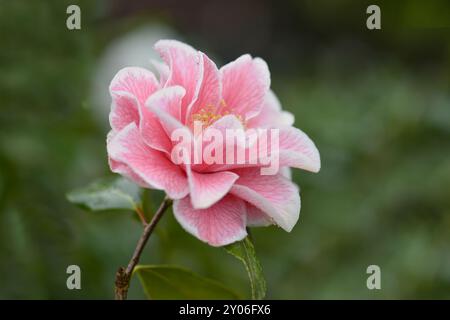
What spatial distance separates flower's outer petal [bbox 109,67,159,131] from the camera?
0.83 m

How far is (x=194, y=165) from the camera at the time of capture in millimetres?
840

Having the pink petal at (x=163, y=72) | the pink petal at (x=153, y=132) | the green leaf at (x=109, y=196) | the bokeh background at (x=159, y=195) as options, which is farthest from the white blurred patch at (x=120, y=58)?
the pink petal at (x=153, y=132)

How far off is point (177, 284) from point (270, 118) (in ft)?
0.92

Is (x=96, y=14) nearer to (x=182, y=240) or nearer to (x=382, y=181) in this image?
(x=182, y=240)

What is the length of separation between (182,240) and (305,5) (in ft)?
7.88

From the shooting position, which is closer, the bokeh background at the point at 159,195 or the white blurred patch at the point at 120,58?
the bokeh background at the point at 159,195

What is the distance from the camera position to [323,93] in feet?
7.22

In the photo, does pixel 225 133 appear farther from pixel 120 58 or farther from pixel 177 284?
pixel 120 58

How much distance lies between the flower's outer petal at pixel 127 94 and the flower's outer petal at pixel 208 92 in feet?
0.23

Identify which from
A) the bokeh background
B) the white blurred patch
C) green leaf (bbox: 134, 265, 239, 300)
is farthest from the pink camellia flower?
the white blurred patch

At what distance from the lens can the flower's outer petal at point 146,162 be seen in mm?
792

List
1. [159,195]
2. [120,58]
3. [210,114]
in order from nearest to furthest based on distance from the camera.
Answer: [210,114] < [159,195] < [120,58]

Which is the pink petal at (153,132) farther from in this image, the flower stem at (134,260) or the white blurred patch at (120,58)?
the white blurred patch at (120,58)

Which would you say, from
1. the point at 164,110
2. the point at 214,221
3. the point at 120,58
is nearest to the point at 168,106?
the point at 164,110
